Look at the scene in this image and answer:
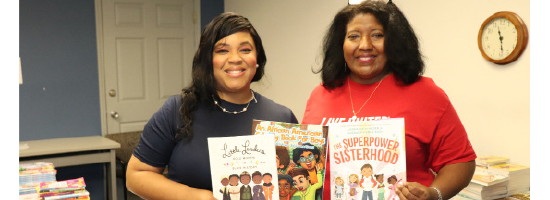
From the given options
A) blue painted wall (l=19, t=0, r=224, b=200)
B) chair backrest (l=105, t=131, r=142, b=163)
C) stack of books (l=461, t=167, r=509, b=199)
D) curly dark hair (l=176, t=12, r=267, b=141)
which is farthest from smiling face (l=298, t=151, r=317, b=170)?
blue painted wall (l=19, t=0, r=224, b=200)

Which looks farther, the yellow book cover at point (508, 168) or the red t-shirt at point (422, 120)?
the yellow book cover at point (508, 168)

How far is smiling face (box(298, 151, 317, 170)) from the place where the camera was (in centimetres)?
140

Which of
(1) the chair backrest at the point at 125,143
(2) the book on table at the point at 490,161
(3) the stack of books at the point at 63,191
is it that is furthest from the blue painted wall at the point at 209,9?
(2) the book on table at the point at 490,161

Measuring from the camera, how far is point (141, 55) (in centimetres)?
526

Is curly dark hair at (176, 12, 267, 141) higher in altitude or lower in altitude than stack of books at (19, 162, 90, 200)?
higher

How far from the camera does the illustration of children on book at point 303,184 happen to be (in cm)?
140

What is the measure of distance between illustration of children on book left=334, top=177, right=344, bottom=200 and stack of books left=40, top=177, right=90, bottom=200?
4.83 ft

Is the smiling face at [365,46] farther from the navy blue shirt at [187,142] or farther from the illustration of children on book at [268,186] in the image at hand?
the illustration of children on book at [268,186]

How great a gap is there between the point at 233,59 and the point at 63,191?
4.59 feet

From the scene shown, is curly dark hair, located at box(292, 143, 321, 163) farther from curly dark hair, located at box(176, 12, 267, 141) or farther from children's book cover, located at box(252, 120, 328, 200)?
curly dark hair, located at box(176, 12, 267, 141)

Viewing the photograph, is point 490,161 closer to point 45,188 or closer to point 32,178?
point 45,188

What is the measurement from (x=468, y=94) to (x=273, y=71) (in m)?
2.37

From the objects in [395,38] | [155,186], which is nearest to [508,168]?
[395,38]

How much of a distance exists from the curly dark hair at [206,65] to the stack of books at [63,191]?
3.73 feet
